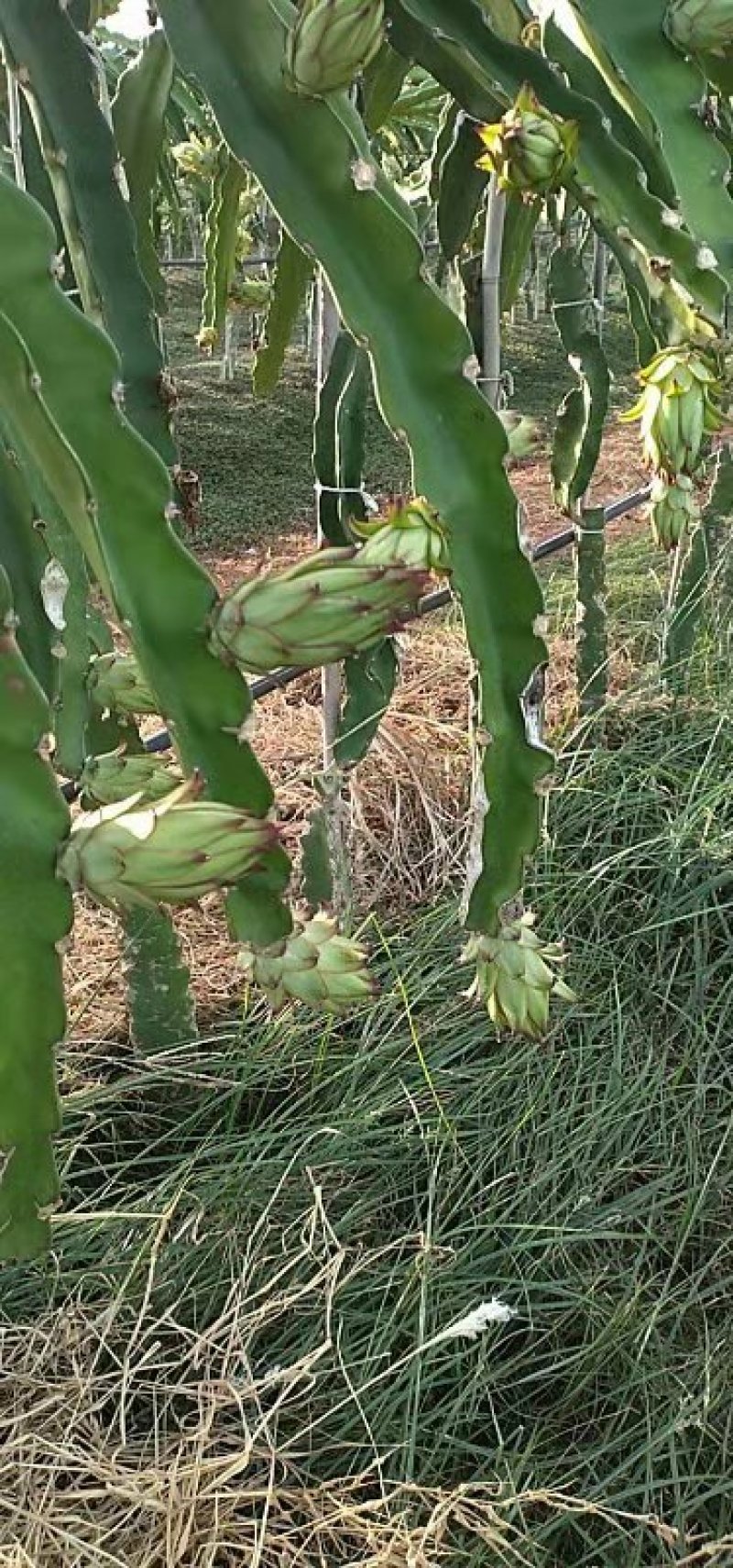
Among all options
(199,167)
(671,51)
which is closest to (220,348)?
(199,167)

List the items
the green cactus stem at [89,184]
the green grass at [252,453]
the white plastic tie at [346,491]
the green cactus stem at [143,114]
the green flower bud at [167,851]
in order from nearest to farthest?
the green flower bud at [167,851]
the green cactus stem at [89,184]
the green cactus stem at [143,114]
the white plastic tie at [346,491]
the green grass at [252,453]

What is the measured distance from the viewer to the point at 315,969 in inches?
32.7

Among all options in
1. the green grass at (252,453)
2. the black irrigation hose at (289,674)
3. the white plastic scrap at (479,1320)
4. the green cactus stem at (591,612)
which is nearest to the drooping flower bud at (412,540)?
the black irrigation hose at (289,674)

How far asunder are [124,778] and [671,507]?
0.39 meters

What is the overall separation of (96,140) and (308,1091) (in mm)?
956

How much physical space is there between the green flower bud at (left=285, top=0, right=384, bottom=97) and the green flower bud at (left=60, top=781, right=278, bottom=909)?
40cm

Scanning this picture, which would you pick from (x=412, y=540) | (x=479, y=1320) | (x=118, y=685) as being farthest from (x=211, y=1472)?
(x=412, y=540)

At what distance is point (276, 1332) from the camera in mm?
1272

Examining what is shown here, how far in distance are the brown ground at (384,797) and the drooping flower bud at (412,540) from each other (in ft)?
2.19

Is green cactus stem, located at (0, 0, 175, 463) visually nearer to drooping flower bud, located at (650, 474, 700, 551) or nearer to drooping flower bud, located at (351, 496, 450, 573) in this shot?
drooping flower bud, located at (351, 496, 450, 573)

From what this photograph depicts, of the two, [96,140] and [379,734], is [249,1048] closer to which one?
[379,734]

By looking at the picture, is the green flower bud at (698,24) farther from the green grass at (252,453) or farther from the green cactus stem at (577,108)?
the green grass at (252,453)

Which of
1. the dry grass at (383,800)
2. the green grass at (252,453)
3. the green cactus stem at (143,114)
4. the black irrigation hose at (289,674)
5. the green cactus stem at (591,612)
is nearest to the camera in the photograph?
the green cactus stem at (143,114)

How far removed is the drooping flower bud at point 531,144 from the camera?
31.1 inches
